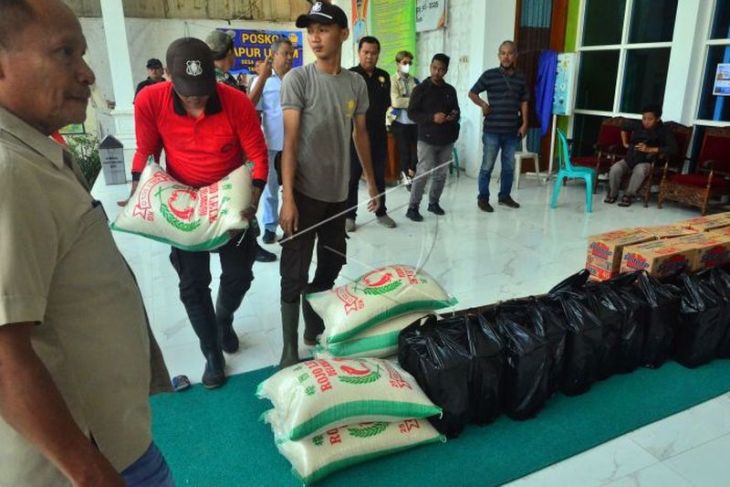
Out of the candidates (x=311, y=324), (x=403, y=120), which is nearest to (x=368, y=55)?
(x=403, y=120)

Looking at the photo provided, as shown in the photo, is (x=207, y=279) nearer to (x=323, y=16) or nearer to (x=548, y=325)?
(x=323, y=16)

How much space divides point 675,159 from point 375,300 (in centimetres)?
458

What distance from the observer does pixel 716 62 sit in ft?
17.1

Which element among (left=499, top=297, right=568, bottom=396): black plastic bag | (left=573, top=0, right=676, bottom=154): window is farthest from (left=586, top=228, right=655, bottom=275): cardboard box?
(left=573, top=0, right=676, bottom=154): window

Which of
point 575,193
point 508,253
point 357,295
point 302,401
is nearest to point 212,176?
point 357,295

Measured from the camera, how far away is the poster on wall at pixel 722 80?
5.11 metres

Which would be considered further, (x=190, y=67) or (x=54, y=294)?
(x=190, y=67)

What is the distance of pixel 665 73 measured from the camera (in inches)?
225

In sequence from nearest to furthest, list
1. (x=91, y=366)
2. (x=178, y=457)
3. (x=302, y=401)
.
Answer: (x=91, y=366)
(x=302, y=401)
(x=178, y=457)

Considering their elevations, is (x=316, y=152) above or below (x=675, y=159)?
above

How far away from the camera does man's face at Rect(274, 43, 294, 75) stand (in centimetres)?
358

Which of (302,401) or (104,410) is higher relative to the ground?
(104,410)

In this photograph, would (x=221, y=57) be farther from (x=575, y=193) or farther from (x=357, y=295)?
(x=575, y=193)

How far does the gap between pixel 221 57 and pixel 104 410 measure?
7.76 ft
